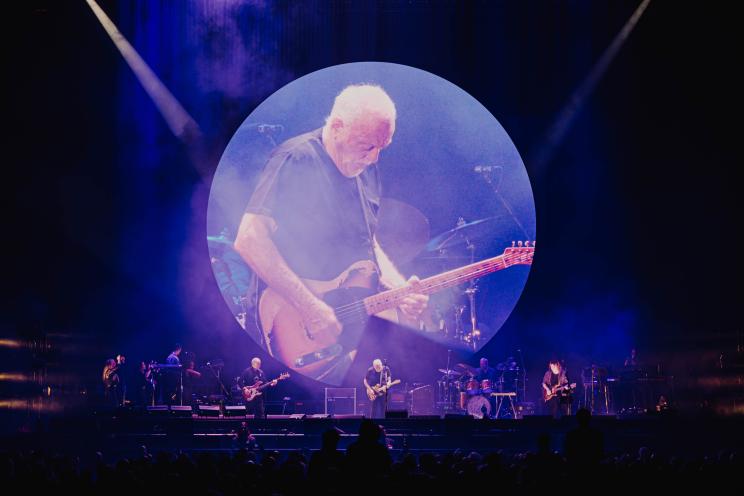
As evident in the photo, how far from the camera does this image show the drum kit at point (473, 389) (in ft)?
47.0

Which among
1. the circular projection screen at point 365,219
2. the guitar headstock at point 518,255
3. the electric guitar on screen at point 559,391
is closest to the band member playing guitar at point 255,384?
the circular projection screen at point 365,219

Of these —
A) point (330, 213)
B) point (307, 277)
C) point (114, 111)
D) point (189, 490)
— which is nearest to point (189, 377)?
point (307, 277)

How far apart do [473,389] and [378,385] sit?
1.68m

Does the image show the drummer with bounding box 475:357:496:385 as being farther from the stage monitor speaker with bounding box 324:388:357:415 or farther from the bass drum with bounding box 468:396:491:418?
the stage monitor speaker with bounding box 324:388:357:415

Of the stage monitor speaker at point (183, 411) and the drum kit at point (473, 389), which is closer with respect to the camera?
the stage monitor speaker at point (183, 411)

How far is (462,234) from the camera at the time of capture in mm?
15500

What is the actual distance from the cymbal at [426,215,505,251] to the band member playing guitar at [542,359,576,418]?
9.13ft

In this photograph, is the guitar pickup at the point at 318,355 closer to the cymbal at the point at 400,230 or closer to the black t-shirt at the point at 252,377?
the black t-shirt at the point at 252,377

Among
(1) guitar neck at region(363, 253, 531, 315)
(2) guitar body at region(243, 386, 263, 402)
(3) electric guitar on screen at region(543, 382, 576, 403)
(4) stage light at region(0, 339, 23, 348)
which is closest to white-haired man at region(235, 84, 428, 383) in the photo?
(1) guitar neck at region(363, 253, 531, 315)

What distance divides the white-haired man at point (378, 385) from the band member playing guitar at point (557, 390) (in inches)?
110

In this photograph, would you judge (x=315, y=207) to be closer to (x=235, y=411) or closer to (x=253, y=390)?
(x=253, y=390)

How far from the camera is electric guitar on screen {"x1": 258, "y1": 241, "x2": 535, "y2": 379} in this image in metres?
15.3

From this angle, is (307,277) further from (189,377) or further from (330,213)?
(189,377)

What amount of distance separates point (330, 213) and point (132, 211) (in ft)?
13.6
